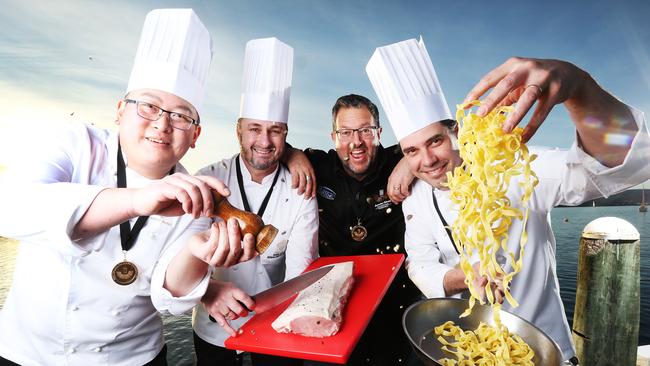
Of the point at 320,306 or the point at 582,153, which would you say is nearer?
the point at 582,153

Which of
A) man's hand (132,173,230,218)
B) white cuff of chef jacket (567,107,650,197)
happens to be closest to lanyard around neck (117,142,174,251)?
man's hand (132,173,230,218)

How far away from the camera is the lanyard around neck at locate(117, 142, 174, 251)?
2.29 metres

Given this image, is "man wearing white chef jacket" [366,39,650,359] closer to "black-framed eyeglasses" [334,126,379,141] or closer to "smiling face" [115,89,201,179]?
"black-framed eyeglasses" [334,126,379,141]

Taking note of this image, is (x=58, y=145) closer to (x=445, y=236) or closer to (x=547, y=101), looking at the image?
(x=547, y=101)

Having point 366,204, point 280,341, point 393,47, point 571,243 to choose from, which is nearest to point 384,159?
point 366,204

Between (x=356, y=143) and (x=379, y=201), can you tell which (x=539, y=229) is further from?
(x=356, y=143)

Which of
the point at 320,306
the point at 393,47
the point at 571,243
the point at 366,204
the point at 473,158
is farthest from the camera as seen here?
the point at 571,243

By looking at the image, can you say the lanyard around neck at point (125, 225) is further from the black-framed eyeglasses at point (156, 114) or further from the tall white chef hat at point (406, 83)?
the tall white chef hat at point (406, 83)

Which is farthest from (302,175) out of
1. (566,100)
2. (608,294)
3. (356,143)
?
(608,294)

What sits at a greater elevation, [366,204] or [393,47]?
[393,47]

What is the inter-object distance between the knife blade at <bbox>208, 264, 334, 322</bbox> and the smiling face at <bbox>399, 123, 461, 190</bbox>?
47.2 inches

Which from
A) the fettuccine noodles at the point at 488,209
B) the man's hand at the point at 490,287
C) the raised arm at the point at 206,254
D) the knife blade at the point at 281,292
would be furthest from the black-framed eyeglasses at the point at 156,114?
the man's hand at the point at 490,287

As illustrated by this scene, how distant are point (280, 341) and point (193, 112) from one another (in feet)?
5.01

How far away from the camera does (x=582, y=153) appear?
6.70ft
